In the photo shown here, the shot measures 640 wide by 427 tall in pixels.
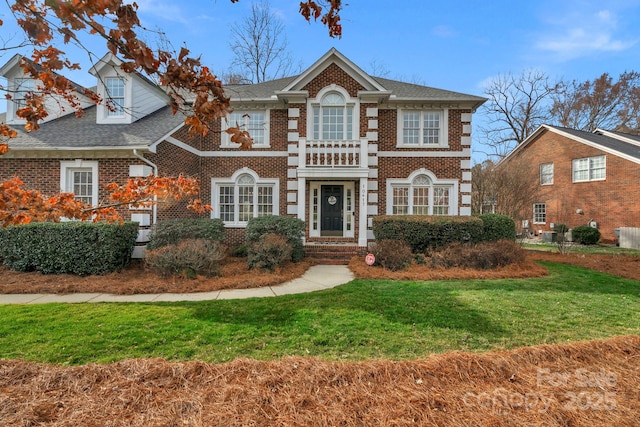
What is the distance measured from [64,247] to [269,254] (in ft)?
17.7

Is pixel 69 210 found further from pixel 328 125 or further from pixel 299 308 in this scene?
pixel 328 125

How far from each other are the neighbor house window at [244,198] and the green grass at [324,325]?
22.0ft

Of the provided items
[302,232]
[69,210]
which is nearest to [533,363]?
[69,210]

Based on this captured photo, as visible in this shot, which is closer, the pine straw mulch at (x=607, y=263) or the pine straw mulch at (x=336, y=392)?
the pine straw mulch at (x=336, y=392)

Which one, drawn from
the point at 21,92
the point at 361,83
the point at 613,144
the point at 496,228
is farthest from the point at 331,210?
the point at 613,144

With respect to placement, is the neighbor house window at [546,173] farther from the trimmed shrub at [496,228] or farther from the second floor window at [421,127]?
the second floor window at [421,127]

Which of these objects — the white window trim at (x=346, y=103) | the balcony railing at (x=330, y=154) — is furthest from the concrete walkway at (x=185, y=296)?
the white window trim at (x=346, y=103)

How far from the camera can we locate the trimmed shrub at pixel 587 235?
54.5ft

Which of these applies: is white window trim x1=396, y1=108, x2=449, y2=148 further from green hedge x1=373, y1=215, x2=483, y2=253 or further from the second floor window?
green hedge x1=373, y1=215, x2=483, y2=253

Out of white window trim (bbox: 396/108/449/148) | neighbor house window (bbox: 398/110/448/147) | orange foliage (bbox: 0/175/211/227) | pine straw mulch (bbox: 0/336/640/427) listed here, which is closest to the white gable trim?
white window trim (bbox: 396/108/449/148)

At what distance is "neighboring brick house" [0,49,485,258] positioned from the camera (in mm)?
10945

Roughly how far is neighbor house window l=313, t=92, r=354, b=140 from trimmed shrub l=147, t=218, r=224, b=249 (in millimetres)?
5368

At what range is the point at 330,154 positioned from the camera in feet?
36.6

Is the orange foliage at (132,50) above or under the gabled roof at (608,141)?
under
